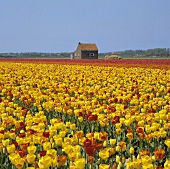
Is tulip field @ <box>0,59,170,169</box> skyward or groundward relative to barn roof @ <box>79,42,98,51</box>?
groundward

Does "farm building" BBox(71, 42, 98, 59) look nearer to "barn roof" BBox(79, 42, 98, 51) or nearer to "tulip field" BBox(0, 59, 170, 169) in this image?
"barn roof" BBox(79, 42, 98, 51)

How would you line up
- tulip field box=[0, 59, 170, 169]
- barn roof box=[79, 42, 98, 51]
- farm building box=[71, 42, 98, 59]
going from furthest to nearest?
barn roof box=[79, 42, 98, 51], farm building box=[71, 42, 98, 59], tulip field box=[0, 59, 170, 169]

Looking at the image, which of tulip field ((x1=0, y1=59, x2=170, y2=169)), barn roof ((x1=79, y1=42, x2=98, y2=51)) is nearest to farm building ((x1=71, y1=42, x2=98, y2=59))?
barn roof ((x1=79, y1=42, x2=98, y2=51))

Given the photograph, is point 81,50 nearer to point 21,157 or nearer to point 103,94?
point 103,94

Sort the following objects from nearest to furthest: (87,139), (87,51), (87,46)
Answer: (87,139)
(87,51)
(87,46)

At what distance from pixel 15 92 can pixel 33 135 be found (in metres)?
4.76

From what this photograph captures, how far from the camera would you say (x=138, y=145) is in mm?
5754

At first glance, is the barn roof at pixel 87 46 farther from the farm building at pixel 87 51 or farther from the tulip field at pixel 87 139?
the tulip field at pixel 87 139

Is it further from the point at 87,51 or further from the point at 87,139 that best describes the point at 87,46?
the point at 87,139

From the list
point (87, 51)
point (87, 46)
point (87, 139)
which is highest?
point (87, 46)

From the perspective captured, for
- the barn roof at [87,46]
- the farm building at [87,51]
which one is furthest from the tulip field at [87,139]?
the barn roof at [87,46]

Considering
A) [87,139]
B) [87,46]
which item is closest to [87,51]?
[87,46]

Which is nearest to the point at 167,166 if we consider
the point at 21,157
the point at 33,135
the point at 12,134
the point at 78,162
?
the point at 78,162

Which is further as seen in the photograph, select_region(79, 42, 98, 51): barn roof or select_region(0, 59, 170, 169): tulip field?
select_region(79, 42, 98, 51): barn roof
